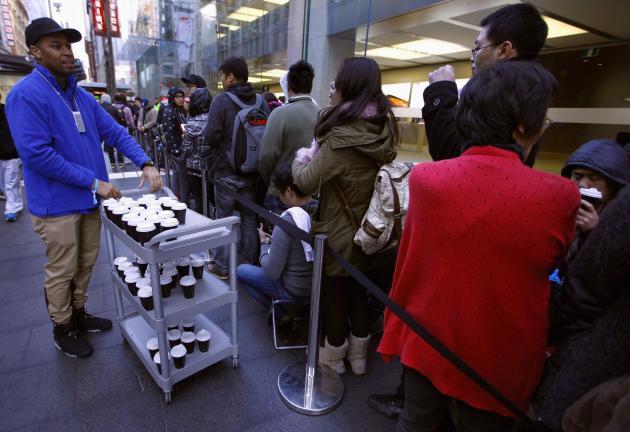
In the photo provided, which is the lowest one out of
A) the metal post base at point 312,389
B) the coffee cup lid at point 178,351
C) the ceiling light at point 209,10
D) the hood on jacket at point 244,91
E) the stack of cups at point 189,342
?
the metal post base at point 312,389

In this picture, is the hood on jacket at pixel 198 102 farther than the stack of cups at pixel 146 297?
Yes

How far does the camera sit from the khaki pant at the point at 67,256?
2.12 metres

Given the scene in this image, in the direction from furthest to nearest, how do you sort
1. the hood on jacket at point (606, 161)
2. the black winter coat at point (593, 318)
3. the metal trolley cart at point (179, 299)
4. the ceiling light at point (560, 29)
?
the ceiling light at point (560, 29)
the metal trolley cart at point (179, 299)
the hood on jacket at point (606, 161)
the black winter coat at point (593, 318)

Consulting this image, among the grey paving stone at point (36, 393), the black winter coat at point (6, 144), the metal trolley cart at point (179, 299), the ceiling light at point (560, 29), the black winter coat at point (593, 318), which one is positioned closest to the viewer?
the black winter coat at point (593, 318)

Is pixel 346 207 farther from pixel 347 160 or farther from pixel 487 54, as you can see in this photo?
pixel 487 54

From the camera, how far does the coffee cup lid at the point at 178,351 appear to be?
1983 millimetres

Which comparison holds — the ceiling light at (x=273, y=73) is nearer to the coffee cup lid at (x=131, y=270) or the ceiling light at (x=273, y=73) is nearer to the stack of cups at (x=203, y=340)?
the coffee cup lid at (x=131, y=270)

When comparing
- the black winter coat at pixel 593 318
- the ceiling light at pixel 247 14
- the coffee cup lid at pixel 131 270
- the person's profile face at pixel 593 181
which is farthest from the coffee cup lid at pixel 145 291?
the ceiling light at pixel 247 14

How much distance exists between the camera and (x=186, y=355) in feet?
7.00

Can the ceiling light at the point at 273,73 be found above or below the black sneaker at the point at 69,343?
above

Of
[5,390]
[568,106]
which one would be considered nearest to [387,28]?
[568,106]

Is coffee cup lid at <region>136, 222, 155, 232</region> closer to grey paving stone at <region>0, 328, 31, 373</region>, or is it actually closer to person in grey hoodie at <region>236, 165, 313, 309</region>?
person in grey hoodie at <region>236, 165, 313, 309</region>

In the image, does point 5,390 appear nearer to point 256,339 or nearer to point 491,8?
point 256,339

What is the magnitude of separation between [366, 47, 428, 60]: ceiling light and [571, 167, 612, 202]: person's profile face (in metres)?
4.81
